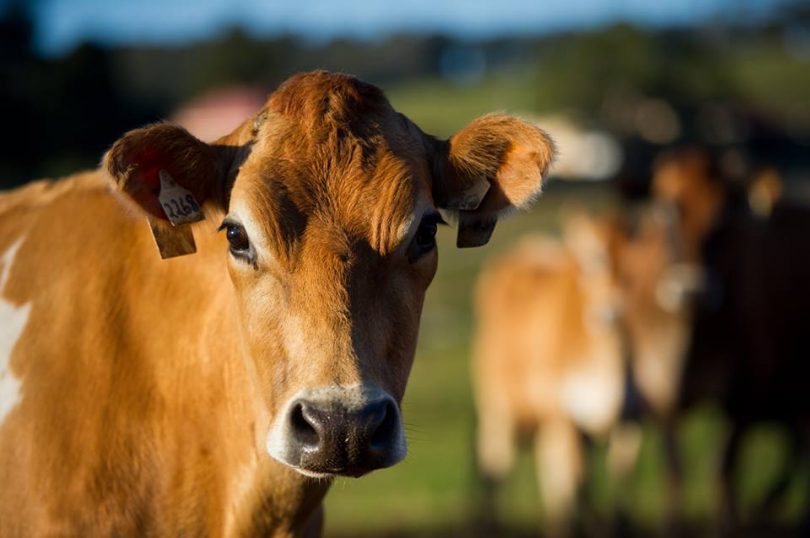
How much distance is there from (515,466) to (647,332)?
4951 mm

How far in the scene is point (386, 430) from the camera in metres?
3.14

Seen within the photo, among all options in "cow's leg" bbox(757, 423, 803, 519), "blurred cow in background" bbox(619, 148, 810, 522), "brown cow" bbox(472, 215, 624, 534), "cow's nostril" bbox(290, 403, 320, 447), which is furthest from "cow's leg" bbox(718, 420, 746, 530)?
"cow's nostril" bbox(290, 403, 320, 447)

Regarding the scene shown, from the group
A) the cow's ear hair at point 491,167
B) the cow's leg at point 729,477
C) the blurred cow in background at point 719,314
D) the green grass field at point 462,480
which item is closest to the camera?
the cow's ear hair at point 491,167

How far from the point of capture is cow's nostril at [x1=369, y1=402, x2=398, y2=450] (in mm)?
3117

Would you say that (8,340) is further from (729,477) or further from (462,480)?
(462,480)

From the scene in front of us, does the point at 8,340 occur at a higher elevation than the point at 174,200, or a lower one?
lower

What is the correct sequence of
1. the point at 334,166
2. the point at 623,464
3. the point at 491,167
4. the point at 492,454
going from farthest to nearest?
the point at 492,454 < the point at 623,464 < the point at 491,167 < the point at 334,166

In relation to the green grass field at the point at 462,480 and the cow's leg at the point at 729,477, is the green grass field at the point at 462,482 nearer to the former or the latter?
the green grass field at the point at 462,480

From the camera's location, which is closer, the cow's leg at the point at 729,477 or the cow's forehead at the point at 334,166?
the cow's forehead at the point at 334,166

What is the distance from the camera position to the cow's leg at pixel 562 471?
1001 centimetres

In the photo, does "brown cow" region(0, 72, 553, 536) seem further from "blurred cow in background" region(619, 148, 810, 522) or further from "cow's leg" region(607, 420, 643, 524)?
"cow's leg" region(607, 420, 643, 524)

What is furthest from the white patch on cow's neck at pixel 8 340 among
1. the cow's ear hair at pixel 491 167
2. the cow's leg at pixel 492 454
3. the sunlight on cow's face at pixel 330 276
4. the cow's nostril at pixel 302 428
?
the cow's leg at pixel 492 454

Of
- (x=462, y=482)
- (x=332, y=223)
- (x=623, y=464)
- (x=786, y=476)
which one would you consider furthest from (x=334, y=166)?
(x=462, y=482)

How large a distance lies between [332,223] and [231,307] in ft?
1.78
